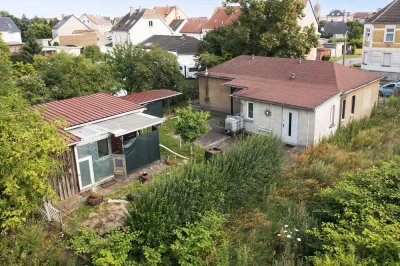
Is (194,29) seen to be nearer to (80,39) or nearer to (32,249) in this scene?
(80,39)

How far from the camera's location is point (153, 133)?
16.3 meters

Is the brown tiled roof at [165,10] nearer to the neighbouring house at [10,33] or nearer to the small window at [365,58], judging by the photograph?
the neighbouring house at [10,33]

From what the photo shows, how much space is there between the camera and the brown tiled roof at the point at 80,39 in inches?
2677

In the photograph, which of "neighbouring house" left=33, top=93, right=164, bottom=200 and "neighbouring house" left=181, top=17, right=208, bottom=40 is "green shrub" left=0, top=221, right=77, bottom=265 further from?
"neighbouring house" left=181, top=17, right=208, bottom=40

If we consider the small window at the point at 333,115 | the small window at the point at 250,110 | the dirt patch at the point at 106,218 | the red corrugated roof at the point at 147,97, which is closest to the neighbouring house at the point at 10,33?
the red corrugated roof at the point at 147,97

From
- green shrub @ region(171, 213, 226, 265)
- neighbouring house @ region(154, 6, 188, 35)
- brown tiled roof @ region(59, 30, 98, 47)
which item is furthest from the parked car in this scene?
brown tiled roof @ region(59, 30, 98, 47)

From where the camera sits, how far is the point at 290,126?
18.8 m

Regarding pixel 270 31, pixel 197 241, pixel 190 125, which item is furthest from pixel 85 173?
pixel 270 31

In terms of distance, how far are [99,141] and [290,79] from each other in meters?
12.7

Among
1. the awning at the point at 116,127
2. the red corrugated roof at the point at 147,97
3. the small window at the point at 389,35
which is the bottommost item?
the red corrugated roof at the point at 147,97

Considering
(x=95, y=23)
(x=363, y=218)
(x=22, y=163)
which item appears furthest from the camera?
(x=95, y=23)

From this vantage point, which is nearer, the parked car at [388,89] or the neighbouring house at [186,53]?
the parked car at [388,89]

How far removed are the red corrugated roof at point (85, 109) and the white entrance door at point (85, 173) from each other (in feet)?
4.71

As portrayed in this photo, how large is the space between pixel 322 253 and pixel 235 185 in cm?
340
